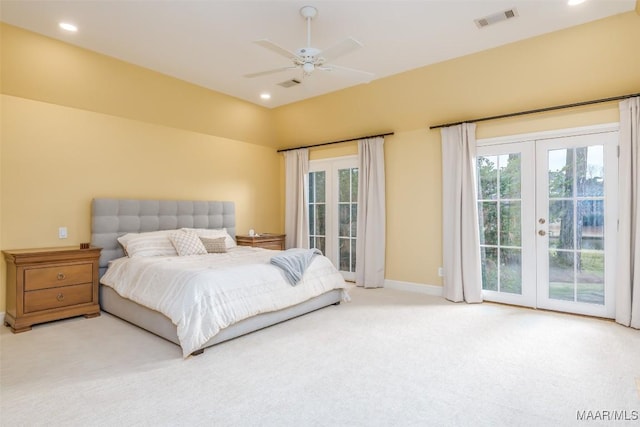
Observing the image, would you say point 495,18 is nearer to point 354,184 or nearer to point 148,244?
point 354,184

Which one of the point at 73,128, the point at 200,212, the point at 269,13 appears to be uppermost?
the point at 269,13

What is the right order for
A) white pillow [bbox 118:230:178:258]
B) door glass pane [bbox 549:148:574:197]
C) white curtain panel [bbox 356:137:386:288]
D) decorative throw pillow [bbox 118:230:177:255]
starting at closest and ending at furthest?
1. door glass pane [bbox 549:148:574:197]
2. white pillow [bbox 118:230:178:258]
3. decorative throw pillow [bbox 118:230:177:255]
4. white curtain panel [bbox 356:137:386:288]

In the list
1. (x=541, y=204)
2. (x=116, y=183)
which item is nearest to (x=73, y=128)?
(x=116, y=183)

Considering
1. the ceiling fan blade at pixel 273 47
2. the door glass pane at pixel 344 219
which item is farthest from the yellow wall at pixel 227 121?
the ceiling fan blade at pixel 273 47

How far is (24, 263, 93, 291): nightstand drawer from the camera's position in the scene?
3580 millimetres

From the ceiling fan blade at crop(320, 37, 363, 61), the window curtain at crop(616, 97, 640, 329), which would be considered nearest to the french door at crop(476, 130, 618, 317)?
the window curtain at crop(616, 97, 640, 329)

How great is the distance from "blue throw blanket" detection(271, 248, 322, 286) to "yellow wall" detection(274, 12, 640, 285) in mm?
1935

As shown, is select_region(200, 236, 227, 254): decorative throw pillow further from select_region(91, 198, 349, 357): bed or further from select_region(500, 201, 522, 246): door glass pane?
select_region(500, 201, 522, 246): door glass pane

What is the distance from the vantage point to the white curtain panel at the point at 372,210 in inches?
215

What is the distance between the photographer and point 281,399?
226cm

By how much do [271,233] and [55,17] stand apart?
437 cm

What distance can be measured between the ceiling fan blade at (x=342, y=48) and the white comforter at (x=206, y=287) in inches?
84.9

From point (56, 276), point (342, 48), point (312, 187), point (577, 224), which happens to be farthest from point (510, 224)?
point (56, 276)

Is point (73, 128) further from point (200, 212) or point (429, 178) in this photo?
point (429, 178)
